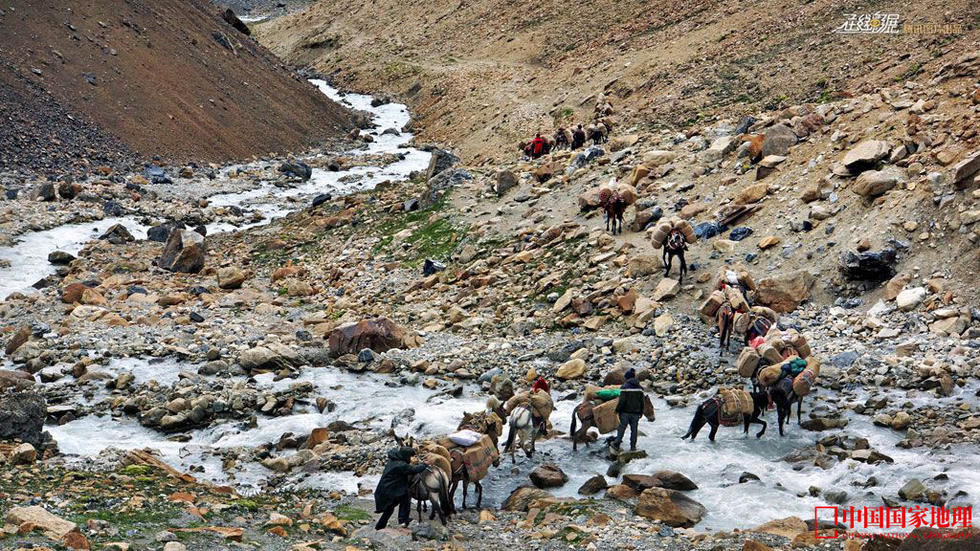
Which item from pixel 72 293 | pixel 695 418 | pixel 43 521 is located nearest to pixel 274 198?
pixel 72 293

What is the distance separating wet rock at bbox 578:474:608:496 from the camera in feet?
42.7

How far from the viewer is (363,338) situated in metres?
20.1

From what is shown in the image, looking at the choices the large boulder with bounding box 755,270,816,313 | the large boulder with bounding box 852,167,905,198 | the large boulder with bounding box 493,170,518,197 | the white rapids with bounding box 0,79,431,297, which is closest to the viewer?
the large boulder with bounding box 755,270,816,313

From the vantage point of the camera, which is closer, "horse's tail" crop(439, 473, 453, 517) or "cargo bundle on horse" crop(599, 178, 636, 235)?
"horse's tail" crop(439, 473, 453, 517)

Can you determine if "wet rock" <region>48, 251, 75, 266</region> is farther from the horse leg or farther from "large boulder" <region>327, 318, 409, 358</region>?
the horse leg

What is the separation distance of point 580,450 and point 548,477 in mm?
1539

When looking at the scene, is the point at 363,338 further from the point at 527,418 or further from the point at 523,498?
the point at 523,498

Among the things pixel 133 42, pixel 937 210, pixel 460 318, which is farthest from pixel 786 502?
pixel 133 42

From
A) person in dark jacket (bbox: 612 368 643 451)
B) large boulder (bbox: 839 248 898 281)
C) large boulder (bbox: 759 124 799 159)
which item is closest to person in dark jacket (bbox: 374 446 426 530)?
person in dark jacket (bbox: 612 368 643 451)

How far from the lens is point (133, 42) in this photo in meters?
45.8

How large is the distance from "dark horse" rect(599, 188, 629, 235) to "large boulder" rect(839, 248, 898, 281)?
→ 249 inches

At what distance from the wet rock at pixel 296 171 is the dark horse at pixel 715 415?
29466mm

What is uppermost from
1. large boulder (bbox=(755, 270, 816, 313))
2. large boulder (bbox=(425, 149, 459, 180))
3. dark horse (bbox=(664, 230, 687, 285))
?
large boulder (bbox=(425, 149, 459, 180))

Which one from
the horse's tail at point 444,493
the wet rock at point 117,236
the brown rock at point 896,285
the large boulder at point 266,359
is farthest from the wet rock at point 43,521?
the wet rock at point 117,236
